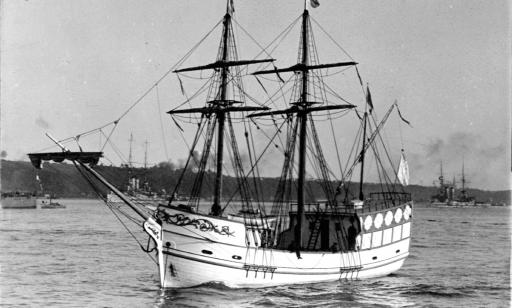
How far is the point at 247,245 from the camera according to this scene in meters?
31.4

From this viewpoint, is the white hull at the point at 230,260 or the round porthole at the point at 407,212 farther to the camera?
the round porthole at the point at 407,212

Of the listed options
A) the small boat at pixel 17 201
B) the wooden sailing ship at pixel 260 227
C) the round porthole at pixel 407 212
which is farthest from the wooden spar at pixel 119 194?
the small boat at pixel 17 201

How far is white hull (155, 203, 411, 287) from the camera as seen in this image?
98.3 ft

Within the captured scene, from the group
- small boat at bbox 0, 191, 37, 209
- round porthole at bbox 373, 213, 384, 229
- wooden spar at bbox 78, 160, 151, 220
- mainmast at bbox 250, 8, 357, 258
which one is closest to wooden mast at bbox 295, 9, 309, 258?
mainmast at bbox 250, 8, 357, 258

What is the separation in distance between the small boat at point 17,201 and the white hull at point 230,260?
103742 mm

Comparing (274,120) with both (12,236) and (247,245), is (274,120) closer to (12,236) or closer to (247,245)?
(247,245)

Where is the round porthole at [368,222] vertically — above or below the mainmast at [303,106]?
below

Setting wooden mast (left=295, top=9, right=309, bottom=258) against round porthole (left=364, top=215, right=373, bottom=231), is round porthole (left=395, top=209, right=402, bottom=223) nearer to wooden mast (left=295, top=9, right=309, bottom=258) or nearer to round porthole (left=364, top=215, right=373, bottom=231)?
round porthole (left=364, top=215, right=373, bottom=231)

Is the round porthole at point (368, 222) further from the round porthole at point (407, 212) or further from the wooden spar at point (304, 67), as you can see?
the wooden spar at point (304, 67)

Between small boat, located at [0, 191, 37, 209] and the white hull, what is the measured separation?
10374 centimetres

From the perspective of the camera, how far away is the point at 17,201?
131 metres

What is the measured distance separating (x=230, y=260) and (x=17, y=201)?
368 ft

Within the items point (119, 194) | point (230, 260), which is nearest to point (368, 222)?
point (230, 260)

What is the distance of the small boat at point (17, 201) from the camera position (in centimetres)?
12634
